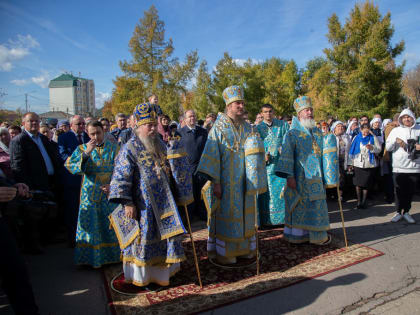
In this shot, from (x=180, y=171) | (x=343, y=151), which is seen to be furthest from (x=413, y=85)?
(x=180, y=171)

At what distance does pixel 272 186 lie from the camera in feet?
17.4

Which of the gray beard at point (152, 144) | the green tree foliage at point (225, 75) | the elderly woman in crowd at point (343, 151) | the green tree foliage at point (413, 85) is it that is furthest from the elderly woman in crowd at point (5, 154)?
the green tree foliage at point (413, 85)

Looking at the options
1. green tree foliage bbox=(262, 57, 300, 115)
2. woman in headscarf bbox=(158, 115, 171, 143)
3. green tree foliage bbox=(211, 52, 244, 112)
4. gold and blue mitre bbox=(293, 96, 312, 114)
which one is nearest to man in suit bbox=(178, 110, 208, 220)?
woman in headscarf bbox=(158, 115, 171, 143)

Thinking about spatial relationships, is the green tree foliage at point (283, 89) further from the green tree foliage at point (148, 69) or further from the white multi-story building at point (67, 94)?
the white multi-story building at point (67, 94)

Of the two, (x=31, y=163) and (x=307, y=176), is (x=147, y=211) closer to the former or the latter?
(x=307, y=176)

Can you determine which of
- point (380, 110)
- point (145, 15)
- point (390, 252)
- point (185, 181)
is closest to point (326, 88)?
point (380, 110)

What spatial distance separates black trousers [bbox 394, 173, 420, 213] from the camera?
211 inches


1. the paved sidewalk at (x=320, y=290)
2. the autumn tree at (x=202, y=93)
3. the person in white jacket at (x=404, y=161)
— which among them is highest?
the autumn tree at (x=202, y=93)

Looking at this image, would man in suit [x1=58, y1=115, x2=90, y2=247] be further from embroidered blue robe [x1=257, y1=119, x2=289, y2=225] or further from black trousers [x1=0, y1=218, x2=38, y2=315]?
embroidered blue robe [x1=257, y1=119, x2=289, y2=225]

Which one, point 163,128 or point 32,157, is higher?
point 163,128

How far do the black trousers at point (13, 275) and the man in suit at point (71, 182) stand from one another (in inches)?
91.2

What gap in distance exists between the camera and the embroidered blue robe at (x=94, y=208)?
12.8 ft

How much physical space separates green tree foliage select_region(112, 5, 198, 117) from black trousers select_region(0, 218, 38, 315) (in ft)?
75.4

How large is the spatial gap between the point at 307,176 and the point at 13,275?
12.3ft
